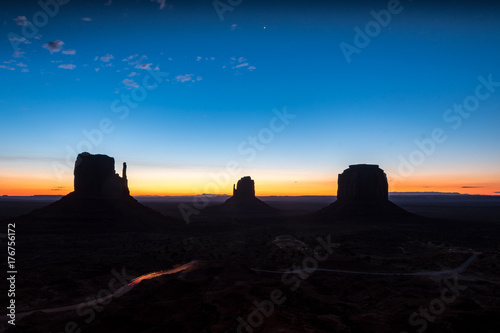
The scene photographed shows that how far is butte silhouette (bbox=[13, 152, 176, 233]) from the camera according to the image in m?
52.1

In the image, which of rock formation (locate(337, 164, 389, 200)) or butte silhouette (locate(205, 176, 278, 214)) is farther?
butte silhouette (locate(205, 176, 278, 214))

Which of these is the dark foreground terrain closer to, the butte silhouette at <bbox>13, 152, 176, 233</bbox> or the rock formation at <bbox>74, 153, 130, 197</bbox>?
the butte silhouette at <bbox>13, 152, 176, 233</bbox>

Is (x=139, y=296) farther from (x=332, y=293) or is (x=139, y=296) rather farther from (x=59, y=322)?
(x=332, y=293)

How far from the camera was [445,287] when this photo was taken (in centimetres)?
2045

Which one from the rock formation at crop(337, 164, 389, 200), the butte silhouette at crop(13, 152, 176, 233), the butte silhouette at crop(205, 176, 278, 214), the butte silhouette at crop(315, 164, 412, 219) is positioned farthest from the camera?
the butte silhouette at crop(205, 176, 278, 214)

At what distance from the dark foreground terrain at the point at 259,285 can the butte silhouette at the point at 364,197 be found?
2825cm

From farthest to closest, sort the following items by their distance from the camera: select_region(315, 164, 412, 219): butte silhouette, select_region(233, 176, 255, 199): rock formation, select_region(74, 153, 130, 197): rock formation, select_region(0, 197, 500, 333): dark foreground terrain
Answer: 1. select_region(233, 176, 255, 199): rock formation
2. select_region(315, 164, 412, 219): butte silhouette
3. select_region(74, 153, 130, 197): rock formation
4. select_region(0, 197, 500, 333): dark foreground terrain

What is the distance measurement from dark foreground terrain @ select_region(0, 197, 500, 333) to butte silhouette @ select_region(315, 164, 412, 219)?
28250 mm

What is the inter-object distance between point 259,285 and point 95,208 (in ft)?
165

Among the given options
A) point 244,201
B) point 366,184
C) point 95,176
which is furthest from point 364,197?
point 95,176

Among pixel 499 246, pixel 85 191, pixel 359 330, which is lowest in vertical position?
pixel 499 246

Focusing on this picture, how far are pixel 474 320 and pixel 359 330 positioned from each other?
501 centimetres

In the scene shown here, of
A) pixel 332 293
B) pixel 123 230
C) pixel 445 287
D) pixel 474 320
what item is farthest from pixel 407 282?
pixel 123 230

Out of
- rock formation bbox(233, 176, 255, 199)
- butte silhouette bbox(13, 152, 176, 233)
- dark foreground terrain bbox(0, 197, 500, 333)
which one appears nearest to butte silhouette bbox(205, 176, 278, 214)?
rock formation bbox(233, 176, 255, 199)
